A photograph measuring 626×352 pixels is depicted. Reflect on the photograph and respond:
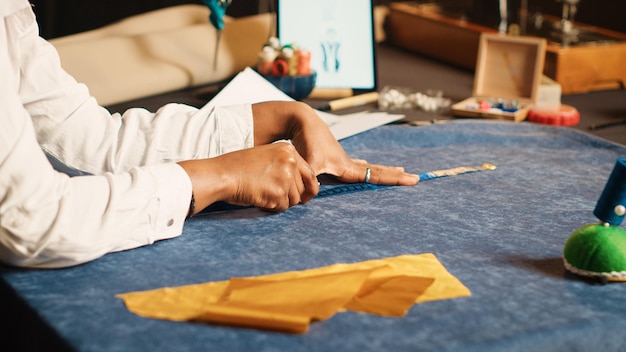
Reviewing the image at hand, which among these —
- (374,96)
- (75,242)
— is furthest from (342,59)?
(75,242)

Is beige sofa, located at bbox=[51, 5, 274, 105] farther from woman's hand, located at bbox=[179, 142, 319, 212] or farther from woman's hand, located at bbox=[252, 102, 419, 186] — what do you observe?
woman's hand, located at bbox=[179, 142, 319, 212]

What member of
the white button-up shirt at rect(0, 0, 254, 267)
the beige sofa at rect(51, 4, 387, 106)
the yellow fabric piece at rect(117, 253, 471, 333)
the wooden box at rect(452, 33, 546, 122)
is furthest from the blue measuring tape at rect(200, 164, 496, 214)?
the beige sofa at rect(51, 4, 387, 106)

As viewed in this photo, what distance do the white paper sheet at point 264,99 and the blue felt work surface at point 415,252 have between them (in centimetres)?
15

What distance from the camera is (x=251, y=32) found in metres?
2.34

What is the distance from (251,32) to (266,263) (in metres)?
1.41

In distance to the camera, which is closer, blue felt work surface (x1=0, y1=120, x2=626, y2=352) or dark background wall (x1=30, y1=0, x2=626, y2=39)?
blue felt work surface (x1=0, y1=120, x2=626, y2=352)

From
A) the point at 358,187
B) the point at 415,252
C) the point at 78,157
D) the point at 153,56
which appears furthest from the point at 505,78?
the point at 78,157

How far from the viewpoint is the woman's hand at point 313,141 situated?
133 cm

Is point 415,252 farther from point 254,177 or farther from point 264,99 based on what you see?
point 264,99

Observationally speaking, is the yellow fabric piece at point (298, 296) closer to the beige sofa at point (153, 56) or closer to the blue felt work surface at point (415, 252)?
the blue felt work surface at point (415, 252)

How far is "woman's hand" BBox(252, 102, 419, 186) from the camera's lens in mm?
1331

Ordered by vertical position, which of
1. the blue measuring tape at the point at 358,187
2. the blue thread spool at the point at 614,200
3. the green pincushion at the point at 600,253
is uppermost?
the blue thread spool at the point at 614,200

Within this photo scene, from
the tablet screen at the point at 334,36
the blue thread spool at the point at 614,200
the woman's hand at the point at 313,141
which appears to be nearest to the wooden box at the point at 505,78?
the tablet screen at the point at 334,36

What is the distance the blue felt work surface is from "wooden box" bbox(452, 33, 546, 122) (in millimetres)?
306
